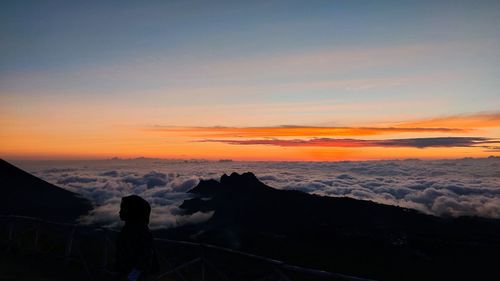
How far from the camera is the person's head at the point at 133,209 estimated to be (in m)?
7.97

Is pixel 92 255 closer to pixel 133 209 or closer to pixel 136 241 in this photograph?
pixel 136 241

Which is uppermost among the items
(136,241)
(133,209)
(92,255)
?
(133,209)

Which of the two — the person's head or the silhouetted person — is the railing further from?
the person's head

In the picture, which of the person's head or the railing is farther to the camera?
the railing

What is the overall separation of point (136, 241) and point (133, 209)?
25.0 inches

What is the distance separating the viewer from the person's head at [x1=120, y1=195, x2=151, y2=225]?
797cm

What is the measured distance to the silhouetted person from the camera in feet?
26.2

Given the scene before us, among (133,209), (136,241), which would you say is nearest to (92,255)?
(136,241)

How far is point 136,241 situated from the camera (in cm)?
806

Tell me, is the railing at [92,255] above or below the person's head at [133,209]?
below

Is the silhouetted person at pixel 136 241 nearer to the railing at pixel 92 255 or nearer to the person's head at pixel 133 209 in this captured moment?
the person's head at pixel 133 209

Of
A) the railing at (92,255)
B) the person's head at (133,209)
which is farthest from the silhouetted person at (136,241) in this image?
the railing at (92,255)

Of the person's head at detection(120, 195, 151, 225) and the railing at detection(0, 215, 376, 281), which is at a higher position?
the person's head at detection(120, 195, 151, 225)

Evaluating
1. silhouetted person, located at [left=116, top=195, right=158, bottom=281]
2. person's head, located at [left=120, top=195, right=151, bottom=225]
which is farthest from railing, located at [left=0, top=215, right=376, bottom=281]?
person's head, located at [left=120, top=195, right=151, bottom=225]
